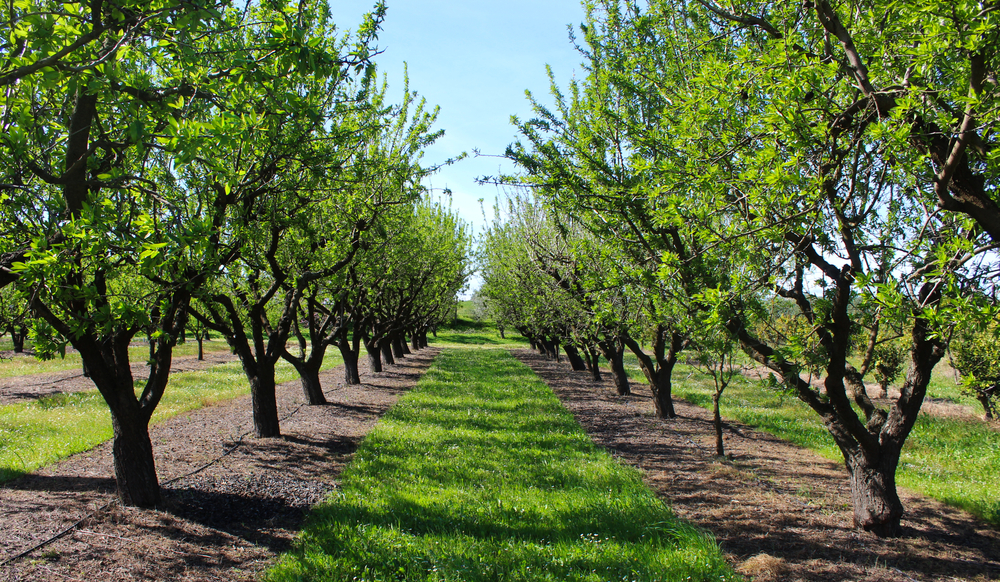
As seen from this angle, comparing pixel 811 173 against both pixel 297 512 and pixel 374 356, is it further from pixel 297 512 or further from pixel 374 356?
pixel 374 356

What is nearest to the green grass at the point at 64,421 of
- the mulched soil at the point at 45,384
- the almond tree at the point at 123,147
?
the mulched soil at the point at 45,384

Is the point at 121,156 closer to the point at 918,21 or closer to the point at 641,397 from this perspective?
the point at 918,21

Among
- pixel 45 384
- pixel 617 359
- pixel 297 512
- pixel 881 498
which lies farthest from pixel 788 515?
pixel 45 384

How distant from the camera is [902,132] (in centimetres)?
373

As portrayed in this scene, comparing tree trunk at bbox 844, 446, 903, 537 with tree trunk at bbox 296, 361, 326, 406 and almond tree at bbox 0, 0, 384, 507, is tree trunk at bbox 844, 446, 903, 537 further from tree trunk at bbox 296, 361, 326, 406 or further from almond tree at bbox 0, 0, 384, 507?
tree trunk at bbox 296, 361, 326, 406

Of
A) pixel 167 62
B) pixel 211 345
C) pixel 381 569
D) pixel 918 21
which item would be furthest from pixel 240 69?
pixel 211 345

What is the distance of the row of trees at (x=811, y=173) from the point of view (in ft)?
13.0

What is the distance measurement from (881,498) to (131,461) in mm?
8813

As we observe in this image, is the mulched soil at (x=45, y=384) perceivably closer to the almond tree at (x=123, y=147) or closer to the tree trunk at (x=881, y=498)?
the almond tree at (x=123, y=147)

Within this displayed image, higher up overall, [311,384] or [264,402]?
[264,402]

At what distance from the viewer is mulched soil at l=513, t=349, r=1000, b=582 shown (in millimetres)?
5234

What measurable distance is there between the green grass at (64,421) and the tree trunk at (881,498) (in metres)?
11.3

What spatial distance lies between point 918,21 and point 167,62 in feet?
21.3

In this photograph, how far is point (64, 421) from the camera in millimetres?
12125
